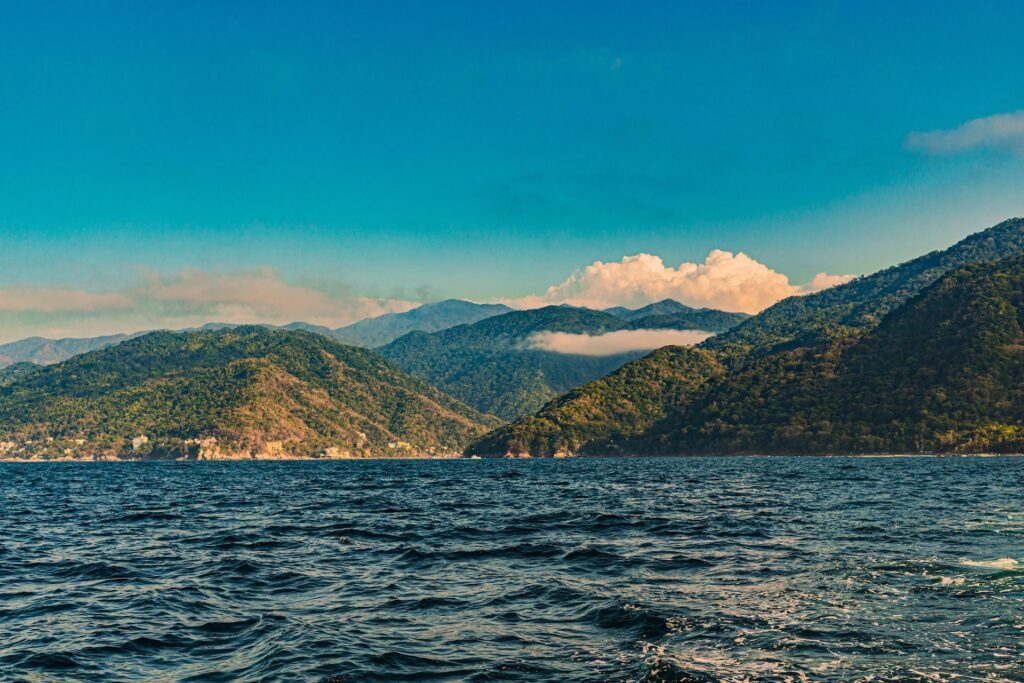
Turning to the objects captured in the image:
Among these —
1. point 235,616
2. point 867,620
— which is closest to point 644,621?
point 867,620

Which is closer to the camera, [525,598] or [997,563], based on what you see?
[525,598]

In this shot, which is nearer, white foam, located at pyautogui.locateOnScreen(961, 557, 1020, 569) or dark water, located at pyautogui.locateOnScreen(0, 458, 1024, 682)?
dark water, located at pyautogui.locateOnScreen(0, 458, 1024, 682)

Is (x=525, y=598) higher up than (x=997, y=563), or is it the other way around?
(x=997, y=563)

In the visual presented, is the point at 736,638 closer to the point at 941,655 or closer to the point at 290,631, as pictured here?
the point at 941,655

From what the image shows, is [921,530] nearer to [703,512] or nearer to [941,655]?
[703,512]

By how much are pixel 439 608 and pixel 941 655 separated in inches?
603

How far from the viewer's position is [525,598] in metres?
27.0

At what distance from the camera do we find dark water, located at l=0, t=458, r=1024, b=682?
62.5 feet

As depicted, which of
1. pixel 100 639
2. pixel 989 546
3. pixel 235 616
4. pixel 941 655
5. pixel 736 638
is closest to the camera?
pixel 941 655

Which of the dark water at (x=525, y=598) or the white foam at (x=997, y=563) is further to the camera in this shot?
the white foam at (x=997, y=563)

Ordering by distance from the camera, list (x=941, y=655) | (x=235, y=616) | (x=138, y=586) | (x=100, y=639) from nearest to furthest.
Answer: (x=941, y=655)
(x=100, y=639)
(x=235, y=616)
(x=138, y=586)

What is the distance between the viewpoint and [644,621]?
2305 centimetres

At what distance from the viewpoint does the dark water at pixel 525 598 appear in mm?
19062

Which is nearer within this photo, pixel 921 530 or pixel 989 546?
pixel 989 546
